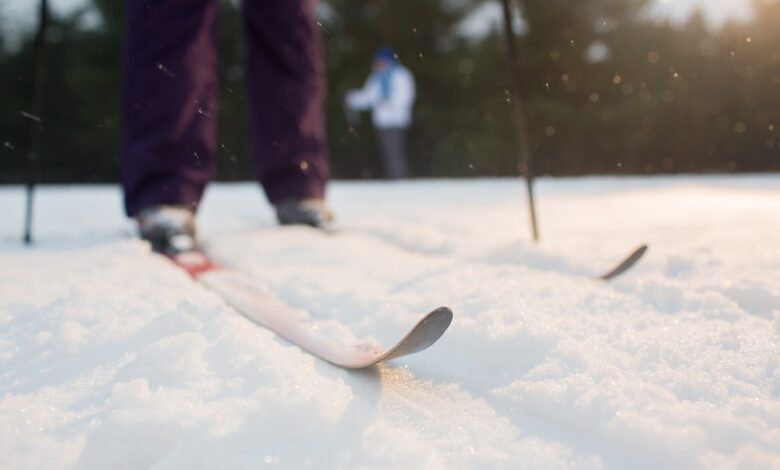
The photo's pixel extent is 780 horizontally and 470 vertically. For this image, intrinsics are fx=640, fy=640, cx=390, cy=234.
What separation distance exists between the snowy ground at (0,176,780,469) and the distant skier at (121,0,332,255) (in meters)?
0.24

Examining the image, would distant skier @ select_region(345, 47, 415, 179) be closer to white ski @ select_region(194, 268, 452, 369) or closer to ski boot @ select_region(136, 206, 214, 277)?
ski boot @ select_region(136, 206, 214, 277)

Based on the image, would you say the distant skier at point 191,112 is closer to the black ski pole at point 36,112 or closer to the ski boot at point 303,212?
the ski boot at point 303,212

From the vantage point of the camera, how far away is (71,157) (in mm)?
16016

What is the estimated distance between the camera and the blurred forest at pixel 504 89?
44.3 feet

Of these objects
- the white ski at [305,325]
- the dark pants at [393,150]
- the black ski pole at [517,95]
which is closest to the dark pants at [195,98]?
the white ski at [305,325]

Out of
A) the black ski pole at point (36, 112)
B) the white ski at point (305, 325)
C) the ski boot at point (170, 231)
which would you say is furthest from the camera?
the black ski pole at point (36, 112)

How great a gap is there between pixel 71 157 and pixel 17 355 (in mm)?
17159

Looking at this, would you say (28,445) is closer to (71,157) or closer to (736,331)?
(736,331)

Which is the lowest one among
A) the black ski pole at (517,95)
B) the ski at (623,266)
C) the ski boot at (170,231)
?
the ski at (623,266)

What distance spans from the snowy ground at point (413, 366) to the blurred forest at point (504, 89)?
41.3ft

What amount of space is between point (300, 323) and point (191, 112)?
0.84m

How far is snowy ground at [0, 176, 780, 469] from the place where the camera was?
1.83ft

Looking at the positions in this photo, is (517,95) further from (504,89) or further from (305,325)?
(504,89)

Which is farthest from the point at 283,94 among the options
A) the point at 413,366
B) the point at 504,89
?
the point at 504,89
